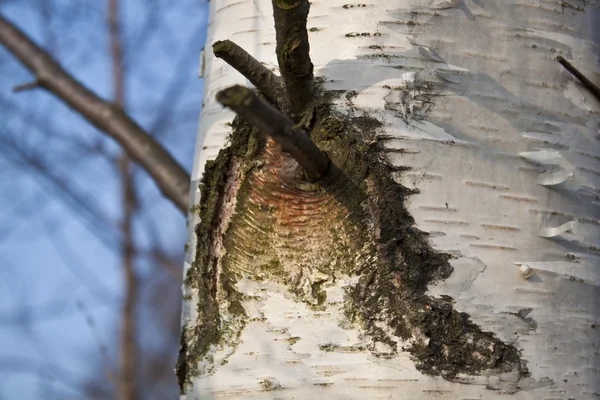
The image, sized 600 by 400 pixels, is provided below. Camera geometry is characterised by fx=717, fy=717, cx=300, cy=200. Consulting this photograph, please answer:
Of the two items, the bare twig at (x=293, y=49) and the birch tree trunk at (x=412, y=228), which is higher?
the bare twig at (x=293, y=49)

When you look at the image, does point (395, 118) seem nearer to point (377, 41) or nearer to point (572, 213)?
point (377, 41)

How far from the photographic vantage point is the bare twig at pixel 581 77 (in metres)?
1.29

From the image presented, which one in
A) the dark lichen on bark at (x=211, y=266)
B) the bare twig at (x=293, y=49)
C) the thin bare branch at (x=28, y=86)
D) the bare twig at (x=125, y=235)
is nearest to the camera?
the bare twig at (x=293, y=49)

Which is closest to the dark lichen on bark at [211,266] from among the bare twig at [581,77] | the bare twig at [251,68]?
the bare twig at [251,68]

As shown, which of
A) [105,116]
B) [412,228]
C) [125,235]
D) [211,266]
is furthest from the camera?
[125,235]

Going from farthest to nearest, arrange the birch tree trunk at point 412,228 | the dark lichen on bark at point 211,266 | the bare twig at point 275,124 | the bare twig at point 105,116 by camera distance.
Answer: the bare twig at point 105,116 → the dark lichen on bark at point 211,266 → the birch tree trunk at point 412,228 → the bare twig at point 275,124

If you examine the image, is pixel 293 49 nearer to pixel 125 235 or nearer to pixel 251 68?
pixel 251 68

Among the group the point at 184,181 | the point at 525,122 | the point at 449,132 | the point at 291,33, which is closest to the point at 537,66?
the point at 525,122

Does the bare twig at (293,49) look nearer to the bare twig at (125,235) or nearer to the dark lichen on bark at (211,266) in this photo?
the dark lichen on bark at (211,266)

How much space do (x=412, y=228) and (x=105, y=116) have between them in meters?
1.47

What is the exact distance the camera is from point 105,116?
2334 mm

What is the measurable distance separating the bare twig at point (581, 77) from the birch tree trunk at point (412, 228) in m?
0.01

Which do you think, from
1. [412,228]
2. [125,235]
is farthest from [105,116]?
[125,235]

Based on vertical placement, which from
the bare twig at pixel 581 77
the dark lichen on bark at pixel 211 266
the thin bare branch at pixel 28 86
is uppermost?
the thin bare branch at pixel 28 86
